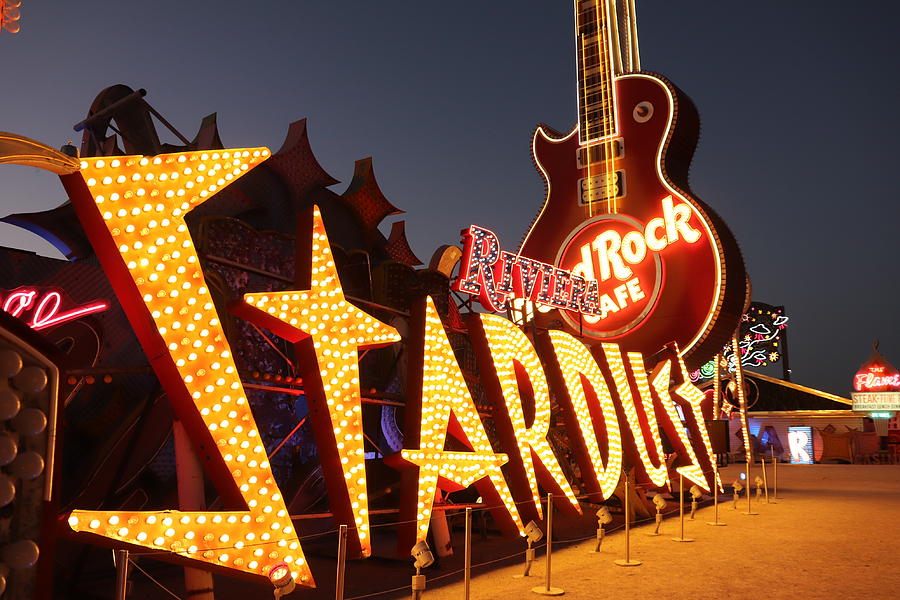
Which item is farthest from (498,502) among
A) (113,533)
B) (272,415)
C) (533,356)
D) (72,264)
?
(72,264)

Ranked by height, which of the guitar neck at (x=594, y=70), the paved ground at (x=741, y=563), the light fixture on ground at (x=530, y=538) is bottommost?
the paved ground at (x=741, y=563)

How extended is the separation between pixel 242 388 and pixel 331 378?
1237 mm

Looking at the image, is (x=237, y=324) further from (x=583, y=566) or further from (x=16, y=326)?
(x=16, y=326)

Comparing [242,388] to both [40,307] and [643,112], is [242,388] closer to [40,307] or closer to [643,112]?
[40,307]

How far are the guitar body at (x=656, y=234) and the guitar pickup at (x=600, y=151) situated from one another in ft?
0.18

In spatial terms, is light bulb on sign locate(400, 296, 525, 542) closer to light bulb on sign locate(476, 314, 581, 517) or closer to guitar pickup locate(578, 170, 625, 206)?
light bulb on sign locate(476, 314, 581, 517)

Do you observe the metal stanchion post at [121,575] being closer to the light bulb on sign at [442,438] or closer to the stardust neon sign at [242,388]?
the stardust neon sign at [242,388]

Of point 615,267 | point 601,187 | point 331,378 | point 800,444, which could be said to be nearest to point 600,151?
point 601,187

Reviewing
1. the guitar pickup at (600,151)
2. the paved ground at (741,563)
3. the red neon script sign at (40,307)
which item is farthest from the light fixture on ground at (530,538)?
the guitar pickup at (600,151)

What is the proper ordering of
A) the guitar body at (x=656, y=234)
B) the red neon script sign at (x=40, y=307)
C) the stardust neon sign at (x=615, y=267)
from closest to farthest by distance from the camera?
the red neon script sign at (x=40, y=307), the stardust neon sign at (x=615, y=267), the guitar body at (x=656, y=234)

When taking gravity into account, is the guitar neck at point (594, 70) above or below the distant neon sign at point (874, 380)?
above

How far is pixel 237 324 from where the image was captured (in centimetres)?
1078

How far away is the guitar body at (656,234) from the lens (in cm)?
1808

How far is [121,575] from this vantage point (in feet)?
15.1
